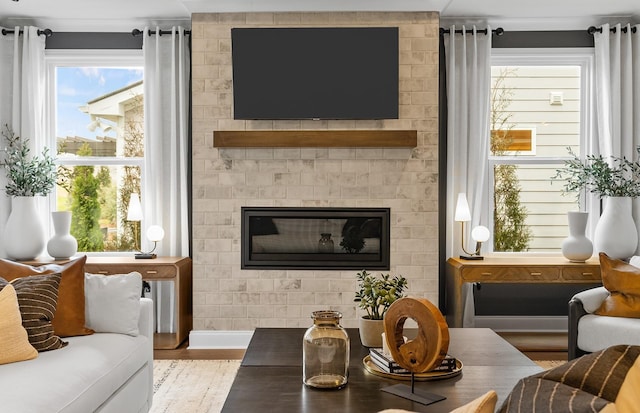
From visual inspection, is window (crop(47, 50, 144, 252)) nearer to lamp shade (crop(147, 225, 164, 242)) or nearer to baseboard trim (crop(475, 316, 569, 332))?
lamp shade (crop(147, 225, 164, 242))

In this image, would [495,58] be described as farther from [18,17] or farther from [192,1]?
[18,17]

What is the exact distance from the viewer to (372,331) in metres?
2.66

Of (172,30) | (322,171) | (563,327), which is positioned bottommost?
(563,327)

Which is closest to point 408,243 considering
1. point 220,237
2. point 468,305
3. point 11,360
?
point 468,305

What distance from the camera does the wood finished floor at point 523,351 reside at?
14.8 feet

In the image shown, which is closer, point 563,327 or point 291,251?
point 291,251

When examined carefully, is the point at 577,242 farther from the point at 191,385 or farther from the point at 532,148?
the point at 191,385

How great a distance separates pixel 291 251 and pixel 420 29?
1.98 meters

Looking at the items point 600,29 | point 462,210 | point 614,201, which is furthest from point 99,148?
point 600,29

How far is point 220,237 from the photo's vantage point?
15.8 ft

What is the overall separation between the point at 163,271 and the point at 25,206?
4.09 ft

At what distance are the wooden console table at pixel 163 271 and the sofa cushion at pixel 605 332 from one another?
283 centimetres

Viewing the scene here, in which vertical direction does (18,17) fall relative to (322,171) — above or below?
above

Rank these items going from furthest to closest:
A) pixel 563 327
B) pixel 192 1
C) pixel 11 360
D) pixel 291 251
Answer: pixel 563 327 < pixel 291 251 < pixel 192 1 < pixel 11 360
